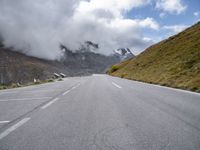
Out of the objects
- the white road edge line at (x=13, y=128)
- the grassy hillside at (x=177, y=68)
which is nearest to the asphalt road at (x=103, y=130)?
the white road edge line at (x=13, y=128)

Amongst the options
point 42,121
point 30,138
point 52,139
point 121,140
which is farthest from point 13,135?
point 121,140

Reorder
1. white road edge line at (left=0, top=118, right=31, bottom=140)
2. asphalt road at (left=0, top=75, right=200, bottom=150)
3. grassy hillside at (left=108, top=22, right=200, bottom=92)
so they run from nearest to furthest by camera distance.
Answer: asphalt road at (left=0, top=75, right=200, bottom=150)
white road edge line at (left=0, top=118, right=31, bottom=140)
grassy hillside at (left=108, top=22, right=200, bottom=92)

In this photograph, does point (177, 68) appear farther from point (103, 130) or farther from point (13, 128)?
point (13, 128)

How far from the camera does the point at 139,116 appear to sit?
751 centimetres

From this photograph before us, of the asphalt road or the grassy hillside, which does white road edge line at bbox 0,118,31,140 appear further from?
the grassy hillside

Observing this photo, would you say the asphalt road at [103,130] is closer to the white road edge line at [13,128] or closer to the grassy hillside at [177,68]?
the white road edge line at [13,128]

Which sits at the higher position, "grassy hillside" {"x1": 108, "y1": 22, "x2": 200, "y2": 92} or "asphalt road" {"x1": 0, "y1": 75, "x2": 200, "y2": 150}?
"grassy hillside" {"x1": 108, "y1": 22, "x2": 200, "y2": 92}

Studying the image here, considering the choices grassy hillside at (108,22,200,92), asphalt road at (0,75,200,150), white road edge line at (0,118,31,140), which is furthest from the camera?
grassy hillside at (108,22,200,92)

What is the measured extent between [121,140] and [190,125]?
1.98 meters

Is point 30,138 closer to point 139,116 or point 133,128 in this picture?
point 133,128

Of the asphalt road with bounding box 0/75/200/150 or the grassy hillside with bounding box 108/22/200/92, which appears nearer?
the asphalt road with bounding box 0/75/200/150

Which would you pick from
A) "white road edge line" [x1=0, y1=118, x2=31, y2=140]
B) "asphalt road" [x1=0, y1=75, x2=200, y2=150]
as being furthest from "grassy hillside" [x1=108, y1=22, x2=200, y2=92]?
"white road edge line" [x1=0, y1=118, x2=31, y2=140]

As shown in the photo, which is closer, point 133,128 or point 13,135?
point 13,135

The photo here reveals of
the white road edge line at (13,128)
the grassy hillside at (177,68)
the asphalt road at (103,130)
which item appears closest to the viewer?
the asphalt road at (103,130)
